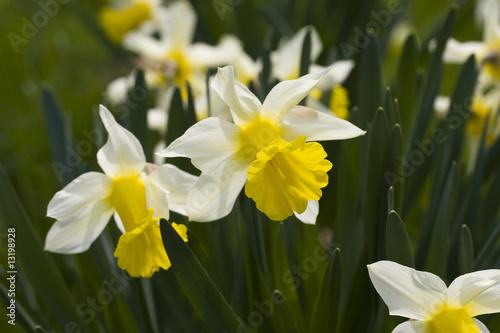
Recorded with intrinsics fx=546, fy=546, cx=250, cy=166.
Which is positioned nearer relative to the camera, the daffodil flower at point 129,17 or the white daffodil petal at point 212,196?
the white daffodil petal at point 212,196

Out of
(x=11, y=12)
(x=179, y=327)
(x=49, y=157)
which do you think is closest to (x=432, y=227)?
(x=179, y=327)

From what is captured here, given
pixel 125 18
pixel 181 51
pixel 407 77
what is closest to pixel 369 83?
pixel 407 77

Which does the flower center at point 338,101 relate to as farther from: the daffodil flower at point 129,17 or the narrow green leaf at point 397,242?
the daffodil flower at point 129,17

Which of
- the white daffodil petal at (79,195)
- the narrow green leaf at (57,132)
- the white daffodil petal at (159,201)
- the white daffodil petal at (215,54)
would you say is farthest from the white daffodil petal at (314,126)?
the white daffodil petal at (215,54)

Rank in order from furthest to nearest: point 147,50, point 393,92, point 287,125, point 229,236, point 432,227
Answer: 1. point 147,50
2. point 393,92
3. point 432,227
4. point 229,236
5. point 287,125

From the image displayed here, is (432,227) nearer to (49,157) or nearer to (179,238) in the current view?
(179,238)

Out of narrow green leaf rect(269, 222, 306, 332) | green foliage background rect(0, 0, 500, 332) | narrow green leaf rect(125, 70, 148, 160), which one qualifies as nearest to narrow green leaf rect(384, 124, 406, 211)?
green foliage background rect(0, 0, 500, 332)
